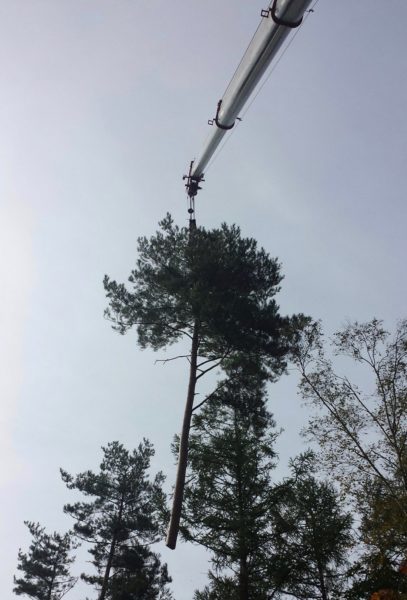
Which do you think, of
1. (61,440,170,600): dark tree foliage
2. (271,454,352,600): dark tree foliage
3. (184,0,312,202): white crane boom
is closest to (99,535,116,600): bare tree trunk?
(61,440,170,600): dark tree foliage

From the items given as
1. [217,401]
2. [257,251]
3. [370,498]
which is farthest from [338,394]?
[257,251]

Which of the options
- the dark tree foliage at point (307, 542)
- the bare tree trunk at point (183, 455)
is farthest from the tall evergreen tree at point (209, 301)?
the dark tree foliage at point (307, 542)

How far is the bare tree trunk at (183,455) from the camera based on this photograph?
13820 mm

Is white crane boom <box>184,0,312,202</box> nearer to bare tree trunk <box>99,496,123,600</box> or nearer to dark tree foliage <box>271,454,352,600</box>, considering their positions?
dark tree foliage <box>271,454,352,600</box>

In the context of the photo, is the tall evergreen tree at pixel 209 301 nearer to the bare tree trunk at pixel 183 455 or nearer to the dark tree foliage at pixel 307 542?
the bare tree trunk at pixel 183 455

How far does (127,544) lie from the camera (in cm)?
2623

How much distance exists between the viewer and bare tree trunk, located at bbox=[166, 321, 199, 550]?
1382 centimetres

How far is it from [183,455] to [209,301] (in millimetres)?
5412

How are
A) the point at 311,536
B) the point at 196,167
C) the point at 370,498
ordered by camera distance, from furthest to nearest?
the point at 196,167
the point at 311,536
the point at 370,498

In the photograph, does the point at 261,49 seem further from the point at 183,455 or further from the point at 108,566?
the point at 108,566

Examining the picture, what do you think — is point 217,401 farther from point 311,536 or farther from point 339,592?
point 339,592

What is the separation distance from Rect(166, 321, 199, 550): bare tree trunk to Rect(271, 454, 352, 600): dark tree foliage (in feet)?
15.5

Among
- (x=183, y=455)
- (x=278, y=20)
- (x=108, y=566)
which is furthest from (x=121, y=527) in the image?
(x=278, y=20)

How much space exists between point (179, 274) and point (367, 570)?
12392mm
